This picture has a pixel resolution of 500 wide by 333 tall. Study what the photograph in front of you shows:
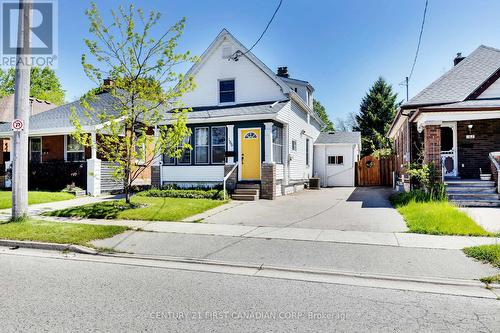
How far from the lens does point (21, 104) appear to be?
977 cm

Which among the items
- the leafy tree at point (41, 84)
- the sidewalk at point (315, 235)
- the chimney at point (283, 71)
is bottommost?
the sidewalk at point (315, 235)

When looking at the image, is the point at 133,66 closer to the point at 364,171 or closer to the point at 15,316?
the point at 15,316

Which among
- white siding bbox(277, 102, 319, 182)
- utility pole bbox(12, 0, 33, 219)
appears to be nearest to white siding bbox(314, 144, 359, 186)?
white siding bbox(277, 102, 319, 182)

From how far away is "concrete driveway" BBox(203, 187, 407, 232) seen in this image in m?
9.48

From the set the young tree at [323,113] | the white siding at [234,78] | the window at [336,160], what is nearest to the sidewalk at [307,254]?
the white siding at [234,78]

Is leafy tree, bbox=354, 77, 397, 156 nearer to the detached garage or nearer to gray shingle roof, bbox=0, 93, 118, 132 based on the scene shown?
the detached garage

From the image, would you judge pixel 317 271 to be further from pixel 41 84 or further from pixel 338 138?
pixel 41 84

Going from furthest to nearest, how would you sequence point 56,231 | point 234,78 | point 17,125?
point 234,78 → point 17,125 → point 56,231

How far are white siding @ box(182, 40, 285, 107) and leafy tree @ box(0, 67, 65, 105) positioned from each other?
137 ft

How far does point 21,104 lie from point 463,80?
56.7ft

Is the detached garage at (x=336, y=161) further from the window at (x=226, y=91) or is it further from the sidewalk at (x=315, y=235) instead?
the sidewalk at (x=315, y=235)

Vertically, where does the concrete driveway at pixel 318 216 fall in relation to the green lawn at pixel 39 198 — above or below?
below

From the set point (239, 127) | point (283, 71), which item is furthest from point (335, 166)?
point (239, 127)

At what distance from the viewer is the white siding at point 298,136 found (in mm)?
18380
